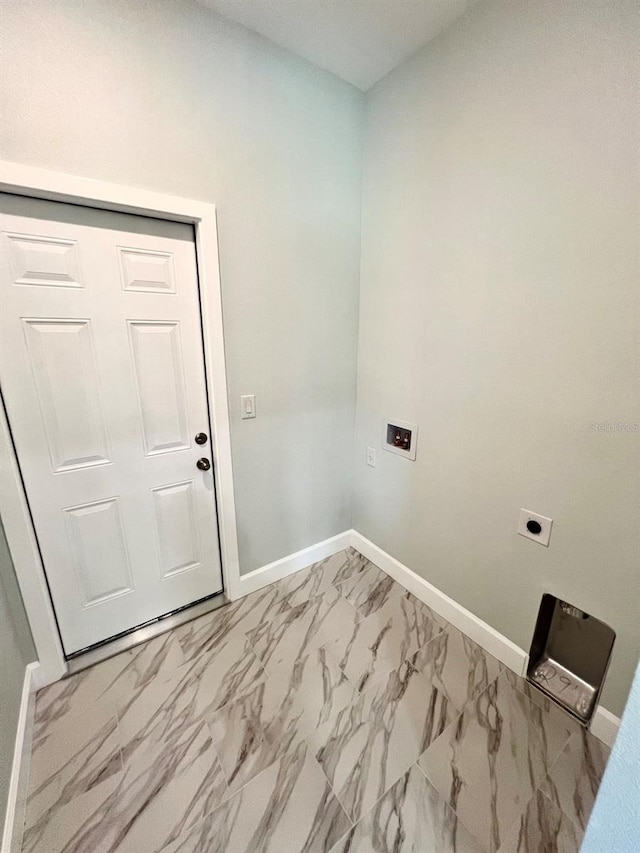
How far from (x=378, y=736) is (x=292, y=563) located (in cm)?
97

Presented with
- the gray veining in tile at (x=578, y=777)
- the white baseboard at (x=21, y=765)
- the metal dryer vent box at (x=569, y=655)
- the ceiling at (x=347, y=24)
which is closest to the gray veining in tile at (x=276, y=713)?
the white baseboard at (x=21, y=765)

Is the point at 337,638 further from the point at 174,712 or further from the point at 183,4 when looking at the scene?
the point at 183,4

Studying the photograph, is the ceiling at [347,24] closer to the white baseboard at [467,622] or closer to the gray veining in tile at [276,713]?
the white baseboard at [467,622]

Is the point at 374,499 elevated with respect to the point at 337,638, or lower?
elevated

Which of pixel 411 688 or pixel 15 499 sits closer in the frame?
pixel 15 499

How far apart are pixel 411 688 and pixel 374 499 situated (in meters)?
0.95

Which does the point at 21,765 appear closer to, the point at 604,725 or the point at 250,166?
the point at 604,725

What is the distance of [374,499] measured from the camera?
6.93 feet

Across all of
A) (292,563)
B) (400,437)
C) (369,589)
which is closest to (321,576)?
(292,563)

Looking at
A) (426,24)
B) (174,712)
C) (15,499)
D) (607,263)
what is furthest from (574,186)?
(174,712)

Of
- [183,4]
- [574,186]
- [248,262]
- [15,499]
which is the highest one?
[183,4]

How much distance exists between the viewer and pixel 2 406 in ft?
3.92

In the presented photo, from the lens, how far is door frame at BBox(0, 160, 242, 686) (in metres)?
1.14

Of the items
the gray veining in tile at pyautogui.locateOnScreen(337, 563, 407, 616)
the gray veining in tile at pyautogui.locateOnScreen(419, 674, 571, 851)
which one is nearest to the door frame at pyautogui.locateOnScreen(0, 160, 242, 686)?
the gray veining in tile at pyautogui.locateOnScreen(337, 563, 407, 616)
